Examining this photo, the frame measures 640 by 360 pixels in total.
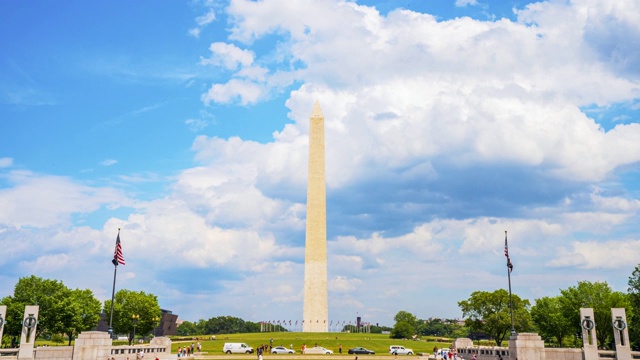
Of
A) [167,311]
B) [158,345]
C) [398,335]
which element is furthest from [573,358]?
[167,311]

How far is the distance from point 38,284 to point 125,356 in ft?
116

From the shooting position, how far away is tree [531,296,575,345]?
79000mm

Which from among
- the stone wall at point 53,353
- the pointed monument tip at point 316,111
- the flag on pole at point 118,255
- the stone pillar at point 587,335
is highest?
the pointed monument tip at point 316,111

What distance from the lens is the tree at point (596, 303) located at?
228 feet

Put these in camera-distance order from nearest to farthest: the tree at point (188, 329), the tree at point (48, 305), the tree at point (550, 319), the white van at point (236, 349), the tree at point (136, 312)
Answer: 1. the white van at point (236, 349)
2. the tree at point (48, 305)
3. the tree at point (550, 319)
4. the tree at point (136, 312)
5. the tree at point (188, 329)

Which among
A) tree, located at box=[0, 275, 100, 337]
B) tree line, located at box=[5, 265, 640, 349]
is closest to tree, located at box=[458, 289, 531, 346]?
tree line, located at box=[5, 265, 640, 349]

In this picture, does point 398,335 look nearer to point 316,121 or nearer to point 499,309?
point 499,309

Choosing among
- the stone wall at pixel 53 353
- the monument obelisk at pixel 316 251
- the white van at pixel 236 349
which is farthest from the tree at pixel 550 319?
the stone wall at pixel 53 353

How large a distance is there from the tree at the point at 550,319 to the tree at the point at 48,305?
64324mm

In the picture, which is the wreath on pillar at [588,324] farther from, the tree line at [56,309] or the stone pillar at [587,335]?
the tree line at [56,309]

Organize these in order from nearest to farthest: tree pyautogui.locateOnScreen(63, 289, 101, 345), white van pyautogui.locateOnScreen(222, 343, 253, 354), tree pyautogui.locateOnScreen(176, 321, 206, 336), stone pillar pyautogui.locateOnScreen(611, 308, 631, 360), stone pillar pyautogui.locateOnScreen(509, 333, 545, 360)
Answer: stone pillar pyautogui.locateOnScreen(611, 308, 631, 360), stone pillar pyautogui.locateOnScreen(509, 333, 545, 360), white van pyautogui.locateOnScreen(222, 343, 253, 354), tree pyautogui.locateOnScreen(63, 289, 101, 345), tree pyautogui.locateOnScreen(176, 321, 206, 336)

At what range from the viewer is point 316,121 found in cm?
8956

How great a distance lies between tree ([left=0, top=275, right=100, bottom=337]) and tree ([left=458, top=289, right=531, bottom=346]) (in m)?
55.4

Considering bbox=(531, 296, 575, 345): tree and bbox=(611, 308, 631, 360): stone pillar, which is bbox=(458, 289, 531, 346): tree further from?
bbox=(611, 308, 631, 360): stone pillar
